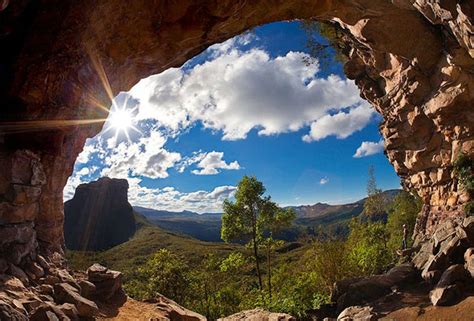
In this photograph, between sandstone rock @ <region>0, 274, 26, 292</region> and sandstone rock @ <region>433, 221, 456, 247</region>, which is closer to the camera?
sandstone rock @ <region>0, 274, 26, 292</region>

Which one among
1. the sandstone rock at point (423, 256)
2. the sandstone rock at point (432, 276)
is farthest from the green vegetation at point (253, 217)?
the sandstone rock at point (432, 276)

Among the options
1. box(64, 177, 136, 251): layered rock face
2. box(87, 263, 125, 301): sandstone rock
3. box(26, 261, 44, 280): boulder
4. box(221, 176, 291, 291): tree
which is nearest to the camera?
box(26, 261, 44, 280): boulder

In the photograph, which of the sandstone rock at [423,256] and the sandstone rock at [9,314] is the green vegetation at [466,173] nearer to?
the sandstone rock at [423,256]

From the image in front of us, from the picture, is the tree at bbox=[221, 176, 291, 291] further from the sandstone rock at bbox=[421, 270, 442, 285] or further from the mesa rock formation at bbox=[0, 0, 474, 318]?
the sandstone rock at bbox=[421, 270, 442, 285]

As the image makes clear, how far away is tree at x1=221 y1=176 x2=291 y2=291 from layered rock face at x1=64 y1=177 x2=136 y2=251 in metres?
162

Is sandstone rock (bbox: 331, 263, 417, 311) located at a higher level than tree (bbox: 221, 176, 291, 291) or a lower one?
lower

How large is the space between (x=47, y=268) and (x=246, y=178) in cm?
2032

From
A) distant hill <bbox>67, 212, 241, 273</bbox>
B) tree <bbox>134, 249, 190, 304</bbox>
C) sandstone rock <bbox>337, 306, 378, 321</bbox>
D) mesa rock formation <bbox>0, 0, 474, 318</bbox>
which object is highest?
mesa rock formation <bbox>0, 0, 474, 318</bbox>

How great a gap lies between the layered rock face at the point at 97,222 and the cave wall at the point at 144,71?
17505cm

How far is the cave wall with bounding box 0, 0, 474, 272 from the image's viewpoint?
48.6ft

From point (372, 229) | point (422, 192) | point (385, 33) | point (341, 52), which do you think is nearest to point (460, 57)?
point (385, 33)

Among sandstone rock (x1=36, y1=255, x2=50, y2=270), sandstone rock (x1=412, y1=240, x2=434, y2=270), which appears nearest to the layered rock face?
sandstone rock (x1=36, y1=255, x2=50, y2=270)

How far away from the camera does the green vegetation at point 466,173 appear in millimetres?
19578

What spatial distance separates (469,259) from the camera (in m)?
15.3
